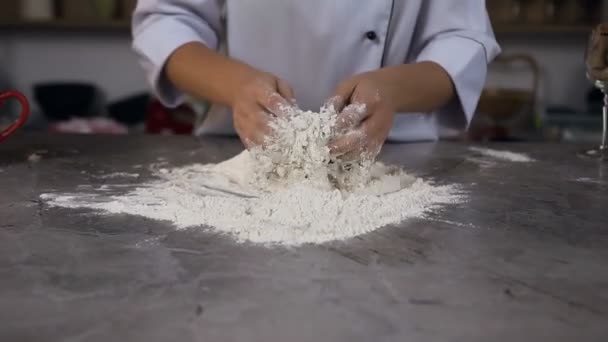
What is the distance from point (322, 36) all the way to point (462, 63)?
22 cm

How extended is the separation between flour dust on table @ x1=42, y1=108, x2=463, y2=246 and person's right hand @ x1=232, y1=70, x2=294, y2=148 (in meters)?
0.01

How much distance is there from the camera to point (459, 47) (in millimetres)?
905

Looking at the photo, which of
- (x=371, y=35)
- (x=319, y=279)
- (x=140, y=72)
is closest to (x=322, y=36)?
(x=371, y=35)

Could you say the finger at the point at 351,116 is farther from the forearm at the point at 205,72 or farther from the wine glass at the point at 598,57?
the wine glass at the point at 598,57

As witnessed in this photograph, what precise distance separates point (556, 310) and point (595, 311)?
0.08 feet

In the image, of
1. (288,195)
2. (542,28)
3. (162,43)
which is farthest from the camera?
(542,28)

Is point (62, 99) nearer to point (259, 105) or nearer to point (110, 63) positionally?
point (110, 63)

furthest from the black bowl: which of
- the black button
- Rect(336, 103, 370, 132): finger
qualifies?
Rect(336, 103, 370, 132): finger

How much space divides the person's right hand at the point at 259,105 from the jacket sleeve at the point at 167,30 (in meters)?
0.25

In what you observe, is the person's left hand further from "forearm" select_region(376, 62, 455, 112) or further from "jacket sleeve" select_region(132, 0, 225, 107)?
"jacket sleeve" select_region(132, 0, 225, 107)

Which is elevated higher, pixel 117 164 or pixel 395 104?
pixel 395 104

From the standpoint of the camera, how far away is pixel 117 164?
2.69ft

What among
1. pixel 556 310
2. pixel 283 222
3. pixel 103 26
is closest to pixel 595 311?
pixel 556 310

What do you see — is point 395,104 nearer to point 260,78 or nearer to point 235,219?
point 260,78
